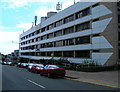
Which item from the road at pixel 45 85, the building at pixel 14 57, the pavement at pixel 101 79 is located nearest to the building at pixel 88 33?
the pavement at pixel 101 79

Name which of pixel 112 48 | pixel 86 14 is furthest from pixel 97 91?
pixel 86 14

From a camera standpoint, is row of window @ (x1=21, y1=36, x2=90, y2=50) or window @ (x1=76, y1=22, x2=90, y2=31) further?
row of window @ (x1=21, y1=36, x2=90, y2=50)

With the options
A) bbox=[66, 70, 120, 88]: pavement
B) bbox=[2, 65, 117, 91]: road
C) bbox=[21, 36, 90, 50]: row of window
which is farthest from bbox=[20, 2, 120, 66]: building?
bbox=[2, 65, 117, 91]: road

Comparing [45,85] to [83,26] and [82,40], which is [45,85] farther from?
[83,26]

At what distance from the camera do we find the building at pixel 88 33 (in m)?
24.4

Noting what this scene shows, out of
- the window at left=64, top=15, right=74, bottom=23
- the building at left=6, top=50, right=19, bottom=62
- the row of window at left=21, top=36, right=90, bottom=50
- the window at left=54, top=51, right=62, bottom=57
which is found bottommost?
the building at left=6, top=50, right=19, bottom=62

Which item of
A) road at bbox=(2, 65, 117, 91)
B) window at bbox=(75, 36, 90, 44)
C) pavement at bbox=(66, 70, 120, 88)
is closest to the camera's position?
road at bbox=(2, 65, 117, 91)

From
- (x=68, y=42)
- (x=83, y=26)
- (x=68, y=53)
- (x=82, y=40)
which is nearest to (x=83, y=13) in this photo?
(x=83, y=26)

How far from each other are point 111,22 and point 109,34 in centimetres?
206

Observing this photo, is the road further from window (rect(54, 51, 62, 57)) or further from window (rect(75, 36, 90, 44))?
window (rect(54, 51, 62, 57))

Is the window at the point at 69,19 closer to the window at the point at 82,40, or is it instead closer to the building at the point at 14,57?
the window at the point at 82,40

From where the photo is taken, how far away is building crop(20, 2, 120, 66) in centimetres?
2441

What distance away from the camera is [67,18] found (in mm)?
37969

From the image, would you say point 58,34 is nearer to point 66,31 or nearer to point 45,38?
point 66,31
